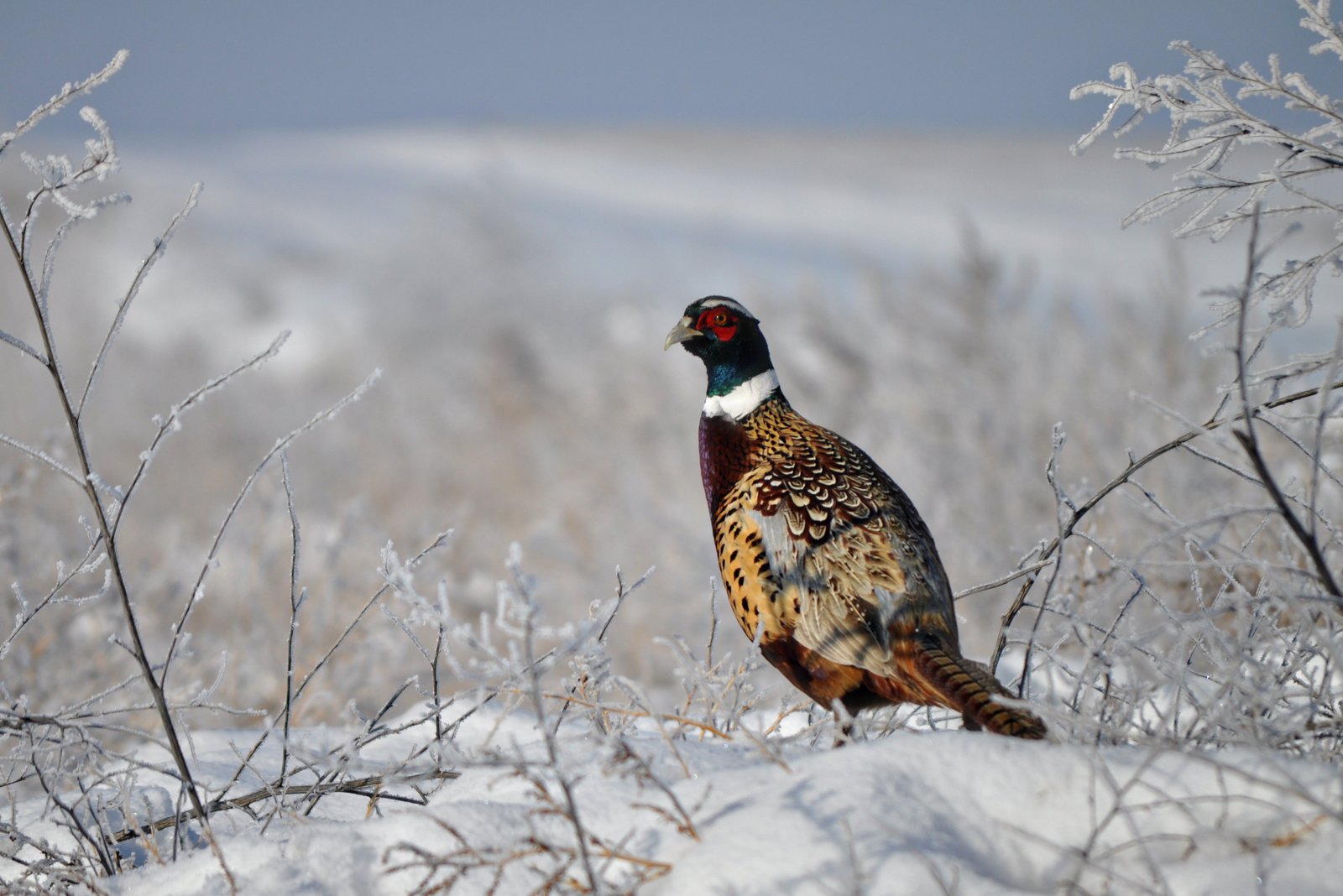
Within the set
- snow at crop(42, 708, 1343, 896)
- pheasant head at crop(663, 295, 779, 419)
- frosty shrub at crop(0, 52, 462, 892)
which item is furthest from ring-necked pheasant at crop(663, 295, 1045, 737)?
frosty shrub at crop(0, 52, 462, 892)

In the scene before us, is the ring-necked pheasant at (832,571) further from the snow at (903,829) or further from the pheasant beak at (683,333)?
the snow at (903,829)

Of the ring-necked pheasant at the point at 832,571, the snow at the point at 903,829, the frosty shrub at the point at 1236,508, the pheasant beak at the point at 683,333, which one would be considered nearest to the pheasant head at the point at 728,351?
the pheasant beak at the point at 683,333

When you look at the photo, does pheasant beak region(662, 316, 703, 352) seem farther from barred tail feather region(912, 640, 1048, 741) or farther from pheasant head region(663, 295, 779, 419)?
barred tail feather region(912, 640, 1048, 741)

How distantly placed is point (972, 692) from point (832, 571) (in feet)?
1.76

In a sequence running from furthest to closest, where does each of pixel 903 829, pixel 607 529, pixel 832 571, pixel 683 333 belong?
pixel 607 529, pixel 683 333, pixel 832 571, pixel 903 829

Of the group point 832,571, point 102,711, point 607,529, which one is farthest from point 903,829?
point 607,529

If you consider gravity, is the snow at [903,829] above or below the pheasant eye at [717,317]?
below

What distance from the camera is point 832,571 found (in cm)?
242

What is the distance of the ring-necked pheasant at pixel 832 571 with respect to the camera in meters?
2.26

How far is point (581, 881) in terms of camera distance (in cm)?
140

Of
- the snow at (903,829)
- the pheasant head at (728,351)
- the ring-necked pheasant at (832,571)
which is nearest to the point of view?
the snow at (903,829)

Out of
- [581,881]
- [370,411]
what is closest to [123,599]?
[581,881]

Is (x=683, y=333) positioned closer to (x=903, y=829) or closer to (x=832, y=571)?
(x=832, y=571)

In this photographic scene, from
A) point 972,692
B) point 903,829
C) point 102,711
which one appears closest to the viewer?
point 903,829
